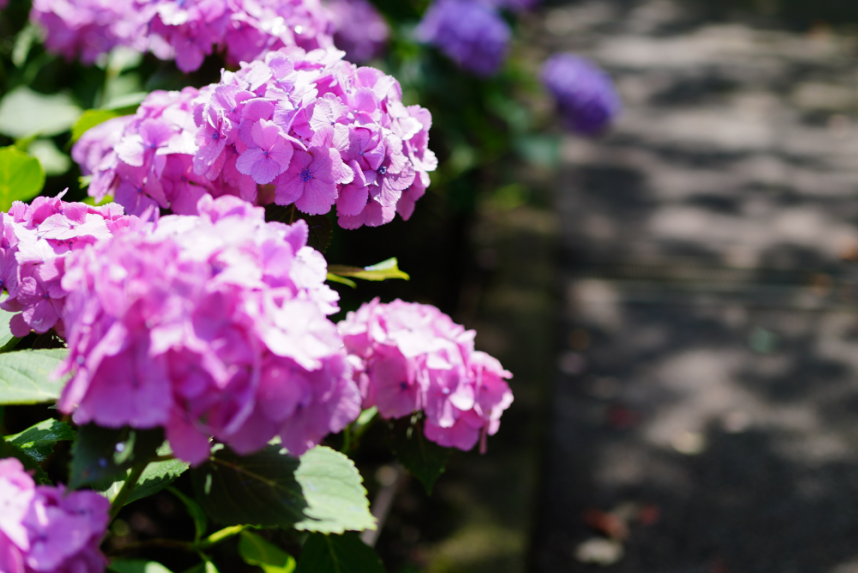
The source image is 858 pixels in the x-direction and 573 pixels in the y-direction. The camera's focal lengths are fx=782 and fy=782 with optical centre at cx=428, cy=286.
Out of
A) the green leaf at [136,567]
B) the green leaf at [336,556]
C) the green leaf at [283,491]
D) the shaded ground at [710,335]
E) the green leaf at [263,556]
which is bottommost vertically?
the shaded ground at [710,335]

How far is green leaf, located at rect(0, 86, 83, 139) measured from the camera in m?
1.73

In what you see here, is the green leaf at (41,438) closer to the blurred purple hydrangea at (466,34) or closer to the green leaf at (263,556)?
the green leaf at (263,556)

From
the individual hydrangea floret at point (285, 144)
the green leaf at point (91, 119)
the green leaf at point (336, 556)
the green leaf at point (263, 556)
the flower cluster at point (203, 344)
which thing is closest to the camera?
the flower cluster at point (203, 344)

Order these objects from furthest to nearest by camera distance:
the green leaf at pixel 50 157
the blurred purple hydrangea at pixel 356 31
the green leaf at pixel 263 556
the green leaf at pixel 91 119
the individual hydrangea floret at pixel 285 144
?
the blurred purple hydrangea at pixel 356 31, the green leaf at pixel 50 157, the green leaf at pixel 91 119, the green leaf at pixel 263 556, the individual hydrangea floret at pixel 285 144

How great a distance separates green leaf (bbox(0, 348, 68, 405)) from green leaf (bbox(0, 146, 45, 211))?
0.42 metres

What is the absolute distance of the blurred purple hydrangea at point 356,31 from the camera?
9.09 feet

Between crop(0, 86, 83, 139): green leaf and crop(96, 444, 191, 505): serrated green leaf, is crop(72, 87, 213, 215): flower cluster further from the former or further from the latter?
crop(0, 86, 83, 139): green leaf

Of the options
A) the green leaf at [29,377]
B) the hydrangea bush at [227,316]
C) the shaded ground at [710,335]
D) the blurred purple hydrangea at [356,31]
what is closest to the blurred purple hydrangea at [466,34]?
the blurred purple hydrangea at [356,31]

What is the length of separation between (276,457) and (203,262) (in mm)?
305

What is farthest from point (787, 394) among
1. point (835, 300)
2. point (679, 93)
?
point (679, 93)

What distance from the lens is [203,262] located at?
665 mm

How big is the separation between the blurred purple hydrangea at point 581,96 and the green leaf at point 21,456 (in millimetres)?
3399

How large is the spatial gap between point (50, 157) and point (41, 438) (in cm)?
111

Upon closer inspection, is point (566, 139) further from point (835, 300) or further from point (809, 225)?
point (835, 300)
